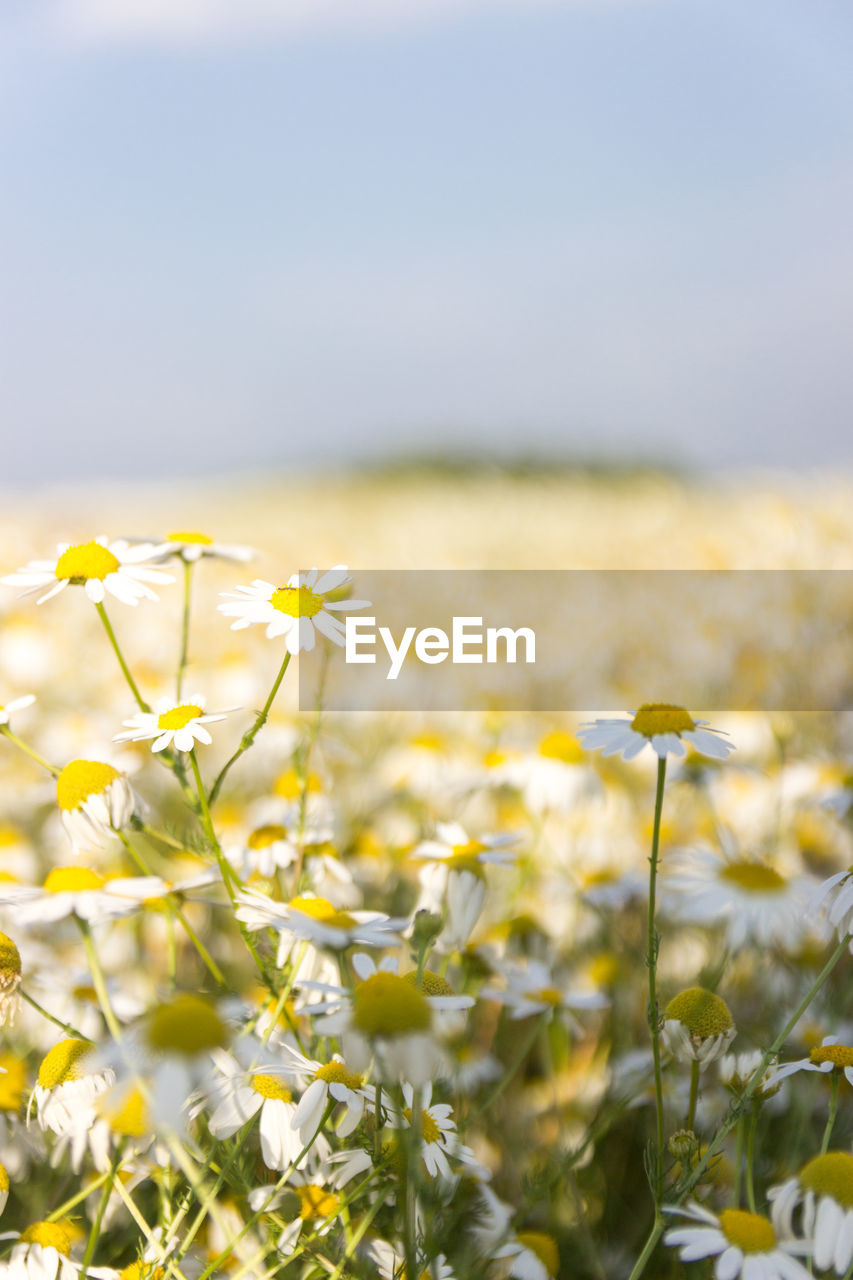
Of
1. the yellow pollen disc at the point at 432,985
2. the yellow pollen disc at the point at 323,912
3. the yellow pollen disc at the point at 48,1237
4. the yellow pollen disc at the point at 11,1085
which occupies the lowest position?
the yellow pollen disc at the point at 48,1237

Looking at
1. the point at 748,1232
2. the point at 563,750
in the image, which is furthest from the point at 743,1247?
the point at 563,750

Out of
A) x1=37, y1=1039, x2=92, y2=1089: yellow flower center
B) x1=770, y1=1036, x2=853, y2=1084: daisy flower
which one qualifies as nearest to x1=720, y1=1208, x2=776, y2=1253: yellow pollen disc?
x1=770, y1=1036, x2=853, y2=1084: daisy flower

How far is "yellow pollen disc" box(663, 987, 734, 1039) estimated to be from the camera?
1.08 metres

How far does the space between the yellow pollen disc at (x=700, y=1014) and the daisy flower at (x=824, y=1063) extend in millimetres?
66

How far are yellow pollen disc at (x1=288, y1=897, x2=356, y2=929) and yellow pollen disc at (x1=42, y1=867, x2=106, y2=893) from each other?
0.24m

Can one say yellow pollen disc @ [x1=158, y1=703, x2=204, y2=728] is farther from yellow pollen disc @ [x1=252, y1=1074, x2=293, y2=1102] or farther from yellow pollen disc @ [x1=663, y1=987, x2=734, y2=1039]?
yellow pollen disc @ [x1=663, y1=987, x2=734, y2=1039]

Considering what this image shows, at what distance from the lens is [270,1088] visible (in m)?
1.05

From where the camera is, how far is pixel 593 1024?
7.93 feet

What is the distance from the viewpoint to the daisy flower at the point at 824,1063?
3.44 ft

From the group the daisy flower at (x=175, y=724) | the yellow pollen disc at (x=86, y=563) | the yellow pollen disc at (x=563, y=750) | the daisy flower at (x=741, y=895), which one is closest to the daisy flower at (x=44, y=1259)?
the daisy flower at (x=175, y=724)

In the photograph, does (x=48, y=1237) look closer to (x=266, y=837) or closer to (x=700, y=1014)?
(x=266, y=837)

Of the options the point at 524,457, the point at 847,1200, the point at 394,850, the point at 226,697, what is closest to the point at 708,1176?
the point at 847,1200

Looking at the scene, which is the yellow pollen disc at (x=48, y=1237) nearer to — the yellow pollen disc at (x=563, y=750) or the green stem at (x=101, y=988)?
the green stem at (x=101, y=988)

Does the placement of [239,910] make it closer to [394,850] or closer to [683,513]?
[394,850]
